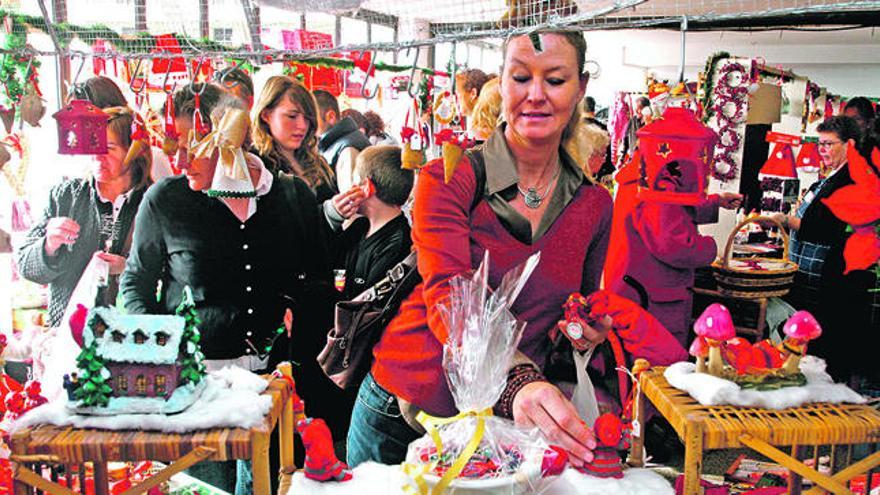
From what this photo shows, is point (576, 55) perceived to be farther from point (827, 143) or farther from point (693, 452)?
point (827, 143)

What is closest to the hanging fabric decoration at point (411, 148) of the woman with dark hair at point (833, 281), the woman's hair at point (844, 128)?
the woman with dark hair at point (833, 281)

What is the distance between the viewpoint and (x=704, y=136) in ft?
7.13

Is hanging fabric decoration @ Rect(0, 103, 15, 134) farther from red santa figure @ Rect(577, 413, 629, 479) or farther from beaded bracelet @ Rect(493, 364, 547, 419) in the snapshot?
red santa figure @ Rect(577, 413, 629, 479)

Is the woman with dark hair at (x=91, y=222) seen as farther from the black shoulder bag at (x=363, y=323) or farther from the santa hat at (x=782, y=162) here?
the santa hat at (x=782, y=162)

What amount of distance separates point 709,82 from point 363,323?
213cm

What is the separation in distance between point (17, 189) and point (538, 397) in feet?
7.22

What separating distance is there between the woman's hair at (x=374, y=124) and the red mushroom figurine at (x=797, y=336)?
1659 millimetres

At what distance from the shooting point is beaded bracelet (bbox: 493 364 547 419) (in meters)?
1.61

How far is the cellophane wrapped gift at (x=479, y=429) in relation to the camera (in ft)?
4.34

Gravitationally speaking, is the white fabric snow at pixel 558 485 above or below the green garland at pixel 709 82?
below

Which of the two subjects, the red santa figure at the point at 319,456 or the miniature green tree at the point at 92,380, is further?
the red santa figure at the point at 319,456

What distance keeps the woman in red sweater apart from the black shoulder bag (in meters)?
0.09

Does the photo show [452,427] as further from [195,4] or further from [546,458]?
[195,4]

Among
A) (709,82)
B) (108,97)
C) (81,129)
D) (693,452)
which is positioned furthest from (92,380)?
(709,82)
